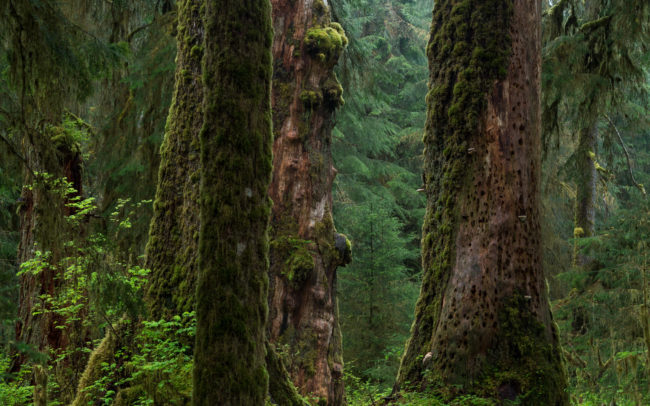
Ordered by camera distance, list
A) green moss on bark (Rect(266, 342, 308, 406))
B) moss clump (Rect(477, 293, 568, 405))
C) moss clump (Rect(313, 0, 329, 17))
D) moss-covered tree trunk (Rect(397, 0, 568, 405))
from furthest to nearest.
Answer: moss clump (Rect(313, 0, 329, 17)), moss-covered tree trunk (Rect(397, 0, 568, 405)), moss clump (Rect(477, 293, 568, 405)), green moss on bark (Rect(266, 342, 308, 406))

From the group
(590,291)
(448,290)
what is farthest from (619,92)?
(448,290)

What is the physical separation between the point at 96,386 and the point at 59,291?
1.78m

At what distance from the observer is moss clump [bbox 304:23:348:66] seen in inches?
311

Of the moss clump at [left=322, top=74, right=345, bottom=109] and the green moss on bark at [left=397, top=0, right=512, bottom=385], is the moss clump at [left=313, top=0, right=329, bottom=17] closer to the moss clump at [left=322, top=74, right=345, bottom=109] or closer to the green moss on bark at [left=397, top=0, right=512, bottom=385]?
the moss clump at [left=322, top=74, right=345, bottom=109]

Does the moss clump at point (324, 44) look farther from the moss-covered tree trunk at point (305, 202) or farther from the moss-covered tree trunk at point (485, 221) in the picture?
the moss-covered tree trunk at point (485, 221)

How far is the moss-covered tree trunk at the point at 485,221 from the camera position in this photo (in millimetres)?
5293

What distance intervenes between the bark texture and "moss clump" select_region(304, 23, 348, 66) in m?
2.73

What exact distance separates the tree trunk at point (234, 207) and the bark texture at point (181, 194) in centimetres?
118

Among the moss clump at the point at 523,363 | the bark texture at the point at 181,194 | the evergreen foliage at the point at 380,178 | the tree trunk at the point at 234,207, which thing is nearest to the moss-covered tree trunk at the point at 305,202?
the evergreen foliage at the point at 380,178

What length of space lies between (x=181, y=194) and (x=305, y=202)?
2870mm

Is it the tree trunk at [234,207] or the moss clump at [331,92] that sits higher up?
the moss clump at [331,92]

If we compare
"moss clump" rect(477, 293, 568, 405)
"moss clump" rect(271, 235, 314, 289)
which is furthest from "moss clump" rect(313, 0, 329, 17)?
"moss clump" rect(477, 293, 568, 405)

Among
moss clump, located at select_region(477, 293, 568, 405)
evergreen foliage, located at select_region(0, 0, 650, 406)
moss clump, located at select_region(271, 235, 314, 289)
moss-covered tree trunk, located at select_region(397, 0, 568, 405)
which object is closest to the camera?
evergreen foliage, located at select_region(0, 0, 650, 406)

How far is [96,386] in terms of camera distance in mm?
4477
